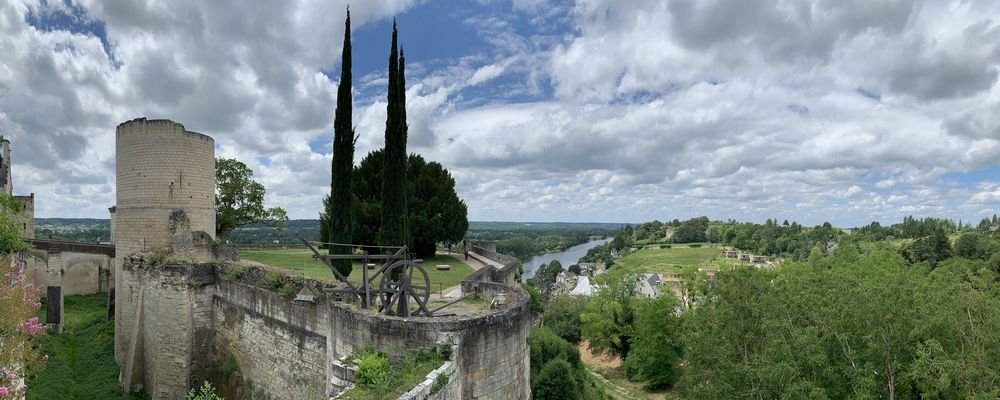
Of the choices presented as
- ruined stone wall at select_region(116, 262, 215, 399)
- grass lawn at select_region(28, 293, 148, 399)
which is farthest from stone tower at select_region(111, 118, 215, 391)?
ruined stone wall at select_region(116, 262, 215, 399)

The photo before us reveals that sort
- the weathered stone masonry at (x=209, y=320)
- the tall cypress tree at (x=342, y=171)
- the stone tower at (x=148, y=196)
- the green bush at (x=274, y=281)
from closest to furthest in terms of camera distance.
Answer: the weathered stone masonry at (x=209, y=320) < the green bush at (x=274, y=281) < the stone tower at (x=148, y=196) < the tall cypress tree at (x=342, y=171)

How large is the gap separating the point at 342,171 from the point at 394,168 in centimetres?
212

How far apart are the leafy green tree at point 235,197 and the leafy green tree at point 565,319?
21.8 meters

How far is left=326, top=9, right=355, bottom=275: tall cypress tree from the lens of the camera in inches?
796

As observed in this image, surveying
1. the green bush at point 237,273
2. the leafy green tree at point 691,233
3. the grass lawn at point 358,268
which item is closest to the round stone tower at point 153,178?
the green bush at point 237,273

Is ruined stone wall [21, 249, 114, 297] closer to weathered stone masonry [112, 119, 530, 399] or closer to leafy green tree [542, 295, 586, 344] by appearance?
weathered stone masonry [112, 119, 530, 399]

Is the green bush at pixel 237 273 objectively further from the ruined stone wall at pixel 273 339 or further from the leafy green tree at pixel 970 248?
the leafy green tree at pixel 970 248

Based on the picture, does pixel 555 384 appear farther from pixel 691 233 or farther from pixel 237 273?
pixel 691 233

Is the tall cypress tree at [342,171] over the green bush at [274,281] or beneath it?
over

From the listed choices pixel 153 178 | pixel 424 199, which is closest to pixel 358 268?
pixel 424 199

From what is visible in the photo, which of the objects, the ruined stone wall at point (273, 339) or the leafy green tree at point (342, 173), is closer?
the ruined stone wall at point (273, 339)

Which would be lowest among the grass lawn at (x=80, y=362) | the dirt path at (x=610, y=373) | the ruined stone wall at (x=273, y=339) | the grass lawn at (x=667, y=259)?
the dirt path at (x=610, y=373)

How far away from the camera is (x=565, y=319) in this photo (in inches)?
1636

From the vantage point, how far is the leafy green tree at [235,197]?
1082 inches
